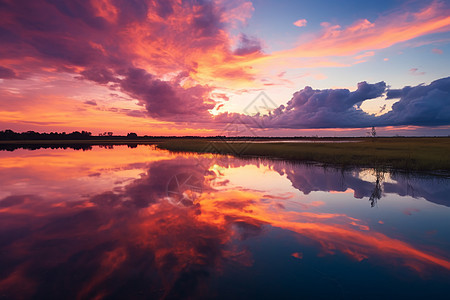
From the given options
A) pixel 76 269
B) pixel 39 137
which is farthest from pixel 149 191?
pixel 39 137

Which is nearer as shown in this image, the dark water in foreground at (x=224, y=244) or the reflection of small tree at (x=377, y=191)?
the dark water in foreground at (x=224, y=244)

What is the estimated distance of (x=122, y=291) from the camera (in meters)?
5.61

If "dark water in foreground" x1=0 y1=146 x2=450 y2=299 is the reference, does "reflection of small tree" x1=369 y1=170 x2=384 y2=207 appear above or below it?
below

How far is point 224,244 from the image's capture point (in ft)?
26.8

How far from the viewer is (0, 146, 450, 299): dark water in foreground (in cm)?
582

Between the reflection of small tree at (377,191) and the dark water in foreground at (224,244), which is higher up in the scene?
the dark water in foreground at (224,244)

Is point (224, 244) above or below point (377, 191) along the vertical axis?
above

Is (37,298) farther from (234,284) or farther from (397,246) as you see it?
(397,246)

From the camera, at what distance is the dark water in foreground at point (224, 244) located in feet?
19.1

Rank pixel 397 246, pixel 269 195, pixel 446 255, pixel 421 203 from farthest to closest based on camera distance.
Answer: pixel 269 195, pixel 421 203, pixel 397 246, pixel 446 255

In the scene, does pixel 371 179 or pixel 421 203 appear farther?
pixel 371 179

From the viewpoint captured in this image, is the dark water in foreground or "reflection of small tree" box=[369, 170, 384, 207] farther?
"reflection of small tree" box=[369, 170, 384, 207]

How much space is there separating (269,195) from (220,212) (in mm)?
5230

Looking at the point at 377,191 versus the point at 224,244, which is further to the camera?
the point at 377,191
